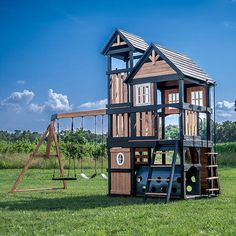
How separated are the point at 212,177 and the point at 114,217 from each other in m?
6.78

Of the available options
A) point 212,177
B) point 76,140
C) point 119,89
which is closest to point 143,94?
point 119,89

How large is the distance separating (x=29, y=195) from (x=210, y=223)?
369 inches

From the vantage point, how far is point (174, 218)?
36.2ft

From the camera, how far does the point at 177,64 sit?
16.5 m

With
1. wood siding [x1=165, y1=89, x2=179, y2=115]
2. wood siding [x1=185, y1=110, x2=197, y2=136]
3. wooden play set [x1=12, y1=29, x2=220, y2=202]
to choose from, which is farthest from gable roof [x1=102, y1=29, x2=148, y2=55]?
wood siding [x1=185, y1=110, x2=197, y2=136]

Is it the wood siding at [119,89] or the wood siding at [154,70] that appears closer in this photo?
the wood siding at [154,70]

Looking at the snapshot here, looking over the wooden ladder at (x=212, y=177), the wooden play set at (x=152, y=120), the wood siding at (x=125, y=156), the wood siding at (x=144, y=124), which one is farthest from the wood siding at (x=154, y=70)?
the wooden ladder at (x=212, y=177)

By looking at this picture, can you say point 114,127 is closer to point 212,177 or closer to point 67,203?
point 212,177

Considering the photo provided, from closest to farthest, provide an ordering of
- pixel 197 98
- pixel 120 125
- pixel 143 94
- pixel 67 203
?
pixel 67 203
pixel 143 94
pixel 120 125
pixel 197 98

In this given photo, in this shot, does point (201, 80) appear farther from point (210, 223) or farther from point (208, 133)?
point (210, 223)

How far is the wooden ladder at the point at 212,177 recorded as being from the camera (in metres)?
17.1

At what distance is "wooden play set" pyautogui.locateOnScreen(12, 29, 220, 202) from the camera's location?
16031 millimetres

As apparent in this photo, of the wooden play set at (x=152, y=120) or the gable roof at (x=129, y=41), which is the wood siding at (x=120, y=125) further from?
the gable roof at (x=129, y=41)

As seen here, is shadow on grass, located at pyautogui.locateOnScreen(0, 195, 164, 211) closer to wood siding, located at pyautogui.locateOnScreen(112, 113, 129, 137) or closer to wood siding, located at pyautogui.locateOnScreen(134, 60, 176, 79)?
wood siding, located at pyautogui.locateOnScreen(112, 113, 129, 137)
